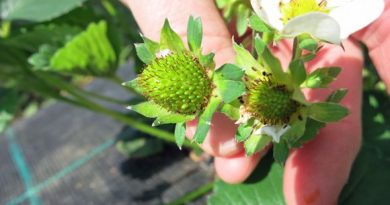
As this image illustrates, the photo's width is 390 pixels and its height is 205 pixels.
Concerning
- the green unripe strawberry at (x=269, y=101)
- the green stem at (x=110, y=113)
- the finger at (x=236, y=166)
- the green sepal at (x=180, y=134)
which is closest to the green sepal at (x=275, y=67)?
the green unripe strawberry at (x=269, y=101)

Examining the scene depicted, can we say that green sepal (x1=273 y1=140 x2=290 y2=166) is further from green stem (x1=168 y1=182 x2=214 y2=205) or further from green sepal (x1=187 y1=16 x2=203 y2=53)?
green stem (x1=168 y1=182 x2=214 y2=205)

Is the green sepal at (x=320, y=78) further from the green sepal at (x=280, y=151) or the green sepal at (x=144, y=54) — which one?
the green sepal at (x=144, y=54)

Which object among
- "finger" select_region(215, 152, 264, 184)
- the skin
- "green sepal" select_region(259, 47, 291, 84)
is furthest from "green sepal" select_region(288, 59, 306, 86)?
"finger" select_region(215, 152, 264, 184)

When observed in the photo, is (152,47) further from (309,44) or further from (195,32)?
(309,44)

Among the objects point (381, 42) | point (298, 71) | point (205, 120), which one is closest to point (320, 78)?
point (298, 71)

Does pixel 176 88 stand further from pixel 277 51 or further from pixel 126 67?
pixel 126 67

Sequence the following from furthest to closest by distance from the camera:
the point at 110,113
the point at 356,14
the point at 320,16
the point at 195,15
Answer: the point at 110,113 → the point at 195,15 → the point at 356,14 → the point at 320,16
